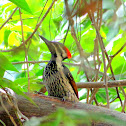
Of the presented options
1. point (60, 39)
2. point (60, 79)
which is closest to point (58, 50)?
point (60, 39)

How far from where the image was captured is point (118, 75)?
2.59 meters

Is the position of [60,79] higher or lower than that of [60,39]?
lower

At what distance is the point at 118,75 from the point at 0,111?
5.47ft

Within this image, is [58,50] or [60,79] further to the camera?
[58,50]

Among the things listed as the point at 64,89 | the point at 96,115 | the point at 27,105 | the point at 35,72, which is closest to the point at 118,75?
the point at 64,89

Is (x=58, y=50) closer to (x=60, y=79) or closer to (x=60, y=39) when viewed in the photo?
(x=60, y=39)

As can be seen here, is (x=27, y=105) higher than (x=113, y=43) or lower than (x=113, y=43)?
lower

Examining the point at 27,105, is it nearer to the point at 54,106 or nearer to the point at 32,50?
the point at 54,106

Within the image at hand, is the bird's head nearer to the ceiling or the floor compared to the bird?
nearer to the ceiling

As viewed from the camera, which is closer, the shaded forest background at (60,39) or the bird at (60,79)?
the shaded forest background at (60,39)

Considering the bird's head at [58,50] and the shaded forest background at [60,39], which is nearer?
the shaded forest background at [60,39]

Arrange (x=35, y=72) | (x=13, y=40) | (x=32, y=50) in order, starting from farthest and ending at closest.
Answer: (x=35, y=72) → (x=13, y=40) → (x=32, y=50)

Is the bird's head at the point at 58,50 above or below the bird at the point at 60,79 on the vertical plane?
above

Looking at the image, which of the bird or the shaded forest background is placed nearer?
the shaded forest background
